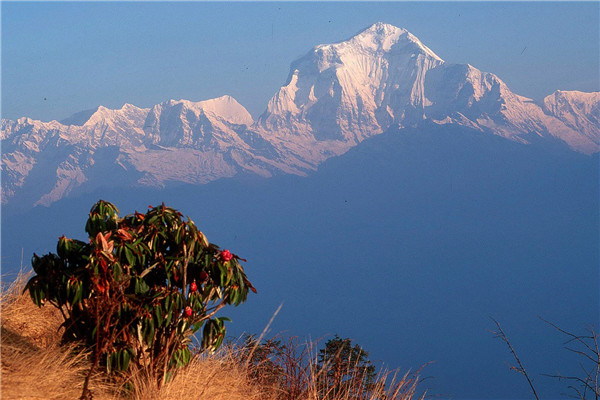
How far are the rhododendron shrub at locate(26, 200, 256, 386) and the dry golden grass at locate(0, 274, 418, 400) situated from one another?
24 cm

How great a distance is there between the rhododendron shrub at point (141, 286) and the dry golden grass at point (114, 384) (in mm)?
237

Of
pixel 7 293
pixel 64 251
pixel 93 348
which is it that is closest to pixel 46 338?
pixel 7 293

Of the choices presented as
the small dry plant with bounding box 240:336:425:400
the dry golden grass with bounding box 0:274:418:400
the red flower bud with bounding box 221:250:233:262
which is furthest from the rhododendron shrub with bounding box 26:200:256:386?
the small dry plant with bounding box 240:336:425:400

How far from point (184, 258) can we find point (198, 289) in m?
0.46

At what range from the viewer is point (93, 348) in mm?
6668

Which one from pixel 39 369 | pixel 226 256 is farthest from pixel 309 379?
pixel 39 369

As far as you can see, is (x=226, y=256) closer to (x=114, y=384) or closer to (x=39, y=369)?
(x=114, y=384)

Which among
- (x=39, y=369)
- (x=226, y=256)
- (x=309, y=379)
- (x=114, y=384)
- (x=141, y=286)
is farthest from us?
(x=309, y=379)

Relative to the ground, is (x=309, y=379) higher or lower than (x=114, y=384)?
higher

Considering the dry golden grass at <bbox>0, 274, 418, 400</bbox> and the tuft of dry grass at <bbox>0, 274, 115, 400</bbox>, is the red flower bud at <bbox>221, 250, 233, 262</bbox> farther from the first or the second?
the tuft of dry grass at <bbox>0, 274, 115, 400</bbox>

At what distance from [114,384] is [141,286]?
3.95 ft

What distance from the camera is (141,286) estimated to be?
20.8 feet

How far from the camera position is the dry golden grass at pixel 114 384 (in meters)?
6.04

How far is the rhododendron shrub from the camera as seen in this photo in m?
6.16
